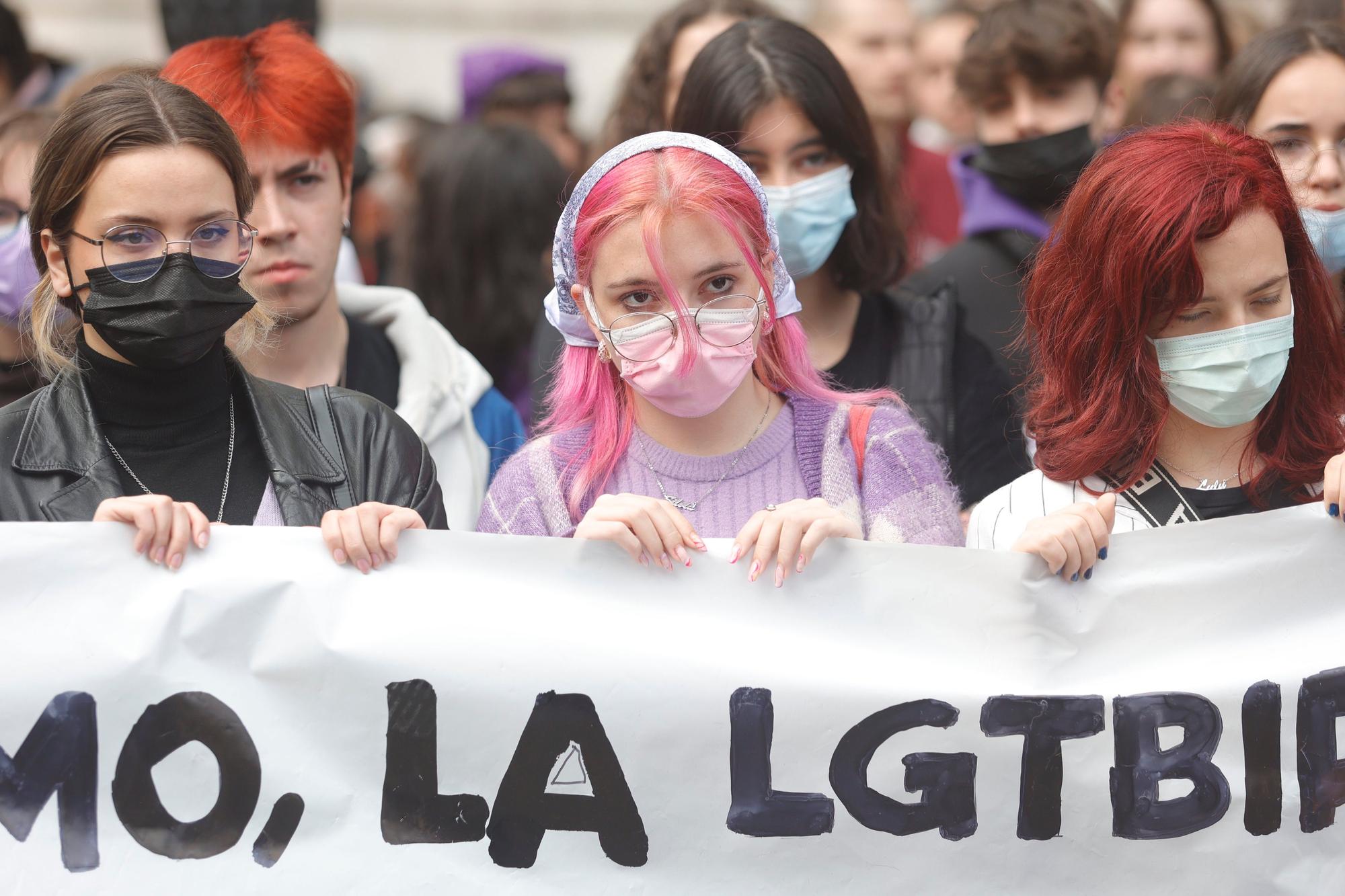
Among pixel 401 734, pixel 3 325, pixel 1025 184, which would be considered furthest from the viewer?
pixel 1025 184

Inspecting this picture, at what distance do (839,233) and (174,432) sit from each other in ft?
5.62

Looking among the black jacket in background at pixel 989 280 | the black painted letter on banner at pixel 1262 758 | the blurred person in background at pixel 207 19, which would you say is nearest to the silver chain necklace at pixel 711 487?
the black painted letter on banner at pixel 1262 758

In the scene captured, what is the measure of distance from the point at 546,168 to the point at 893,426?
250 centimetres

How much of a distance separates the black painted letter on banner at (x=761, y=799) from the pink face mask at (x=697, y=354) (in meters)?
0.58

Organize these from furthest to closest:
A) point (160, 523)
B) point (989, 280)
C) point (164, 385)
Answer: point (989, 280) < point (164, 385) < point (160, 523)

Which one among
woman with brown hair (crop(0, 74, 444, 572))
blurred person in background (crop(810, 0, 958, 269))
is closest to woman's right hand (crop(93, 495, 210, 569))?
woman with brown hair (crop(0, 74, 444, 572))

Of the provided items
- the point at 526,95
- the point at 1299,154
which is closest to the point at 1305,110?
the point at 1299,154

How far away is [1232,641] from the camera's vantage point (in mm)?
3000

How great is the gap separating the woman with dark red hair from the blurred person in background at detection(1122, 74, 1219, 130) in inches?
86.6

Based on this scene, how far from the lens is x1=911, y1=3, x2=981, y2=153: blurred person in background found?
24.7 ft

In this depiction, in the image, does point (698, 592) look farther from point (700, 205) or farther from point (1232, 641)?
point (1232, 641)

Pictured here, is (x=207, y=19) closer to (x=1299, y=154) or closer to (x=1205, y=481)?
(x=1299, y=154)

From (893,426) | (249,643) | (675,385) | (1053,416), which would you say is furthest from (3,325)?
(1053,416)

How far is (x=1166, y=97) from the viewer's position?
548cm
